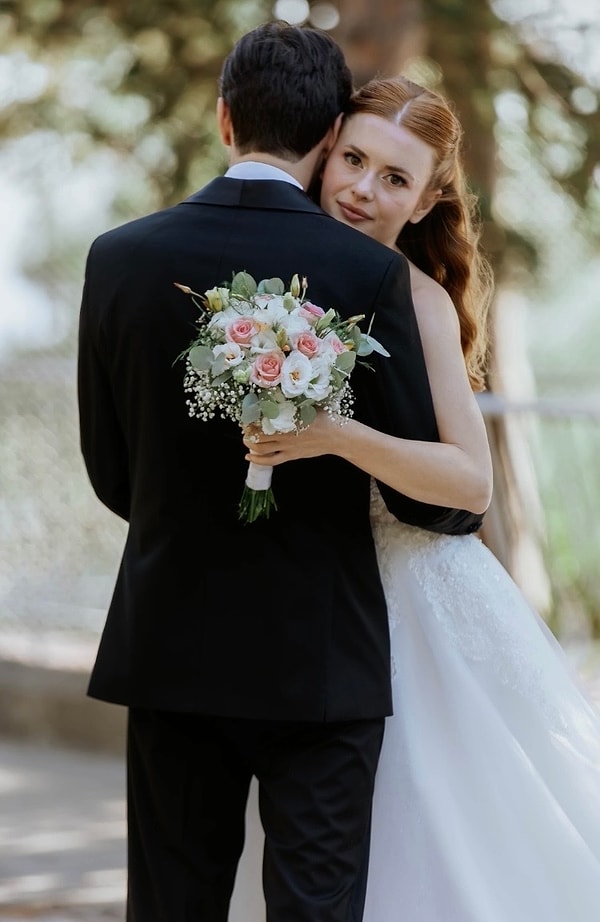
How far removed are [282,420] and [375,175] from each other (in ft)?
2.34

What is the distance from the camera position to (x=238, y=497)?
208cm

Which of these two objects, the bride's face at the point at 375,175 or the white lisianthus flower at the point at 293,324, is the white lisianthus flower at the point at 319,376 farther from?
the bride's face at the point at 375,175

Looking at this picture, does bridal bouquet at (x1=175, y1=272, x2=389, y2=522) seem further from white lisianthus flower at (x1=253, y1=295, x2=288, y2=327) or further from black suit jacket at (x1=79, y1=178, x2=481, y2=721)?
black suit jacket at (x1=79, y1=178, x2=481, y2=721)

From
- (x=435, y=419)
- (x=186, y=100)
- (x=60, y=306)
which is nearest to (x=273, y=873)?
(x=435, y=419)

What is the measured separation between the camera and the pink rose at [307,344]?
184 centimetres

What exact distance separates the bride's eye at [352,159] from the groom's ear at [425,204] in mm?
206

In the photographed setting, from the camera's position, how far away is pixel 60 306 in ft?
22.0

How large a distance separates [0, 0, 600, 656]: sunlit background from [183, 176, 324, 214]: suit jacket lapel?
10.2 feet

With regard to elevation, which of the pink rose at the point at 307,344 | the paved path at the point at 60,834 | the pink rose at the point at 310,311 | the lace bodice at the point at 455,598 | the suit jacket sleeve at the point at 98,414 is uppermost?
the pink rose at the point at 310,311

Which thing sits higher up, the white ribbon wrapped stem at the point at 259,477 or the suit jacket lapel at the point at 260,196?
the suit jacket lapel at the point at 260,196

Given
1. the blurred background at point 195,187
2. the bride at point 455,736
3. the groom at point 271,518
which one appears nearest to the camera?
the groom at point 271,518

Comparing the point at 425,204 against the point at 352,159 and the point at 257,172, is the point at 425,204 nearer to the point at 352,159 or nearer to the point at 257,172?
the point at 352,159

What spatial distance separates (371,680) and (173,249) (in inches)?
29.7

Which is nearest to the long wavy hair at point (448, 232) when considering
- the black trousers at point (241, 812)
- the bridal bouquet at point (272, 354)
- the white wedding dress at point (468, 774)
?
the white wedding dress at point (468, 774)
